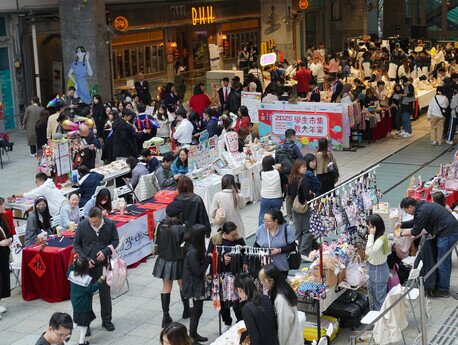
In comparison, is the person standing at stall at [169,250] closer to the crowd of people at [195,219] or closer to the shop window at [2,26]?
the crowd of people at [195,219]

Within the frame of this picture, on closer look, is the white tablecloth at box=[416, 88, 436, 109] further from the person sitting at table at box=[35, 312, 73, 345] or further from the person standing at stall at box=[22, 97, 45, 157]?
the person sitting at table at box=[35, 312, 73, 345]

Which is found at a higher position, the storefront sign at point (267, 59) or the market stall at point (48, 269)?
the storefront sign at point (267, 59)

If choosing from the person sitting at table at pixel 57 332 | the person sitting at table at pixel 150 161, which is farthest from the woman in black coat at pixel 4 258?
the person sitting at table at pixel 150 161

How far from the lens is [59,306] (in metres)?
11.5

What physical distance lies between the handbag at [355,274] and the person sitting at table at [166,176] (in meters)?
4.67

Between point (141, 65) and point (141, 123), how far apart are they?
14.5 meters

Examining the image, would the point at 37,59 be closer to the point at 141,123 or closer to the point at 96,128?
the point at 96,128

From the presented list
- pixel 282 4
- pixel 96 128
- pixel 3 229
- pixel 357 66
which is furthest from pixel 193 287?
pixel 282 4

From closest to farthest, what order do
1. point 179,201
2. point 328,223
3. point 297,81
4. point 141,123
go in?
point 328,223
point 179,201
point 141,123
point 297,81

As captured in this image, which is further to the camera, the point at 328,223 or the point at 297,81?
the point at 297,81

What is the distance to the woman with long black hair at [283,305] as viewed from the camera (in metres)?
8.01

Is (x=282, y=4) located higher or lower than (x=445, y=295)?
higher

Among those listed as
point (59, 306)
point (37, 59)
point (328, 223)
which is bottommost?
point (59, 306)

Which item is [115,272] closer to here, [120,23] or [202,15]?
[120,23]
